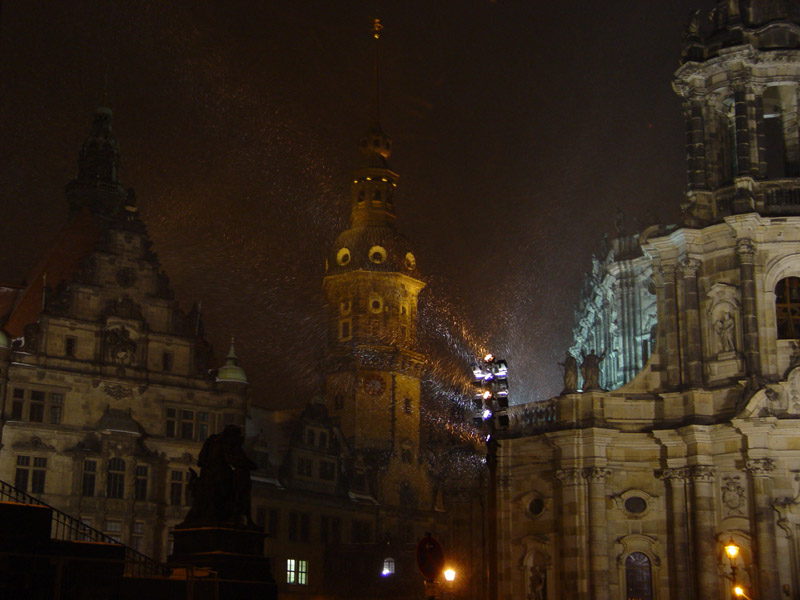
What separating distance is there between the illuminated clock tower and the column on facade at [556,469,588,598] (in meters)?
35.1

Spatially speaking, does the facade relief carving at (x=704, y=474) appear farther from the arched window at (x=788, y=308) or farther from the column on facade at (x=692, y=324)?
the arched window at (x=788, y=308)

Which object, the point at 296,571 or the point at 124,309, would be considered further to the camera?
the point at 296,571

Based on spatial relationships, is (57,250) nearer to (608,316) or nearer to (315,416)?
(315,416)

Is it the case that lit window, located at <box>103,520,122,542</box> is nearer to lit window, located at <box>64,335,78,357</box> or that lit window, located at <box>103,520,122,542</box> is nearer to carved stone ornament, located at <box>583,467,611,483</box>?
lit window, located at <box>64,335,78,357</box>

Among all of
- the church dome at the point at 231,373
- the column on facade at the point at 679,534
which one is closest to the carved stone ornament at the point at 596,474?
the column on facade at the point at 679,534

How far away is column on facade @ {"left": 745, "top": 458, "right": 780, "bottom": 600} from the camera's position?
38531mm

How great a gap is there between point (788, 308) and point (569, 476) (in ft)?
34.2

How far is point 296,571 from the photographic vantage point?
208 feet

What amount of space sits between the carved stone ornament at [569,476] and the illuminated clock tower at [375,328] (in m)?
34.7

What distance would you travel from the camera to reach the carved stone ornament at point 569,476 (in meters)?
42.7

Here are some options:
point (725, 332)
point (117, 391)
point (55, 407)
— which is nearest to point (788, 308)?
point (725, 332)

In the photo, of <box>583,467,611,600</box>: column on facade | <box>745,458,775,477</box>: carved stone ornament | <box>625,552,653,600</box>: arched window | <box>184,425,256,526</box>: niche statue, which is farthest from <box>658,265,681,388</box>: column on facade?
<box>184,425,256,526</box>: niche statue

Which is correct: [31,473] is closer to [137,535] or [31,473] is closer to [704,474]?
[137,535]

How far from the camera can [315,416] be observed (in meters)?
68.9
